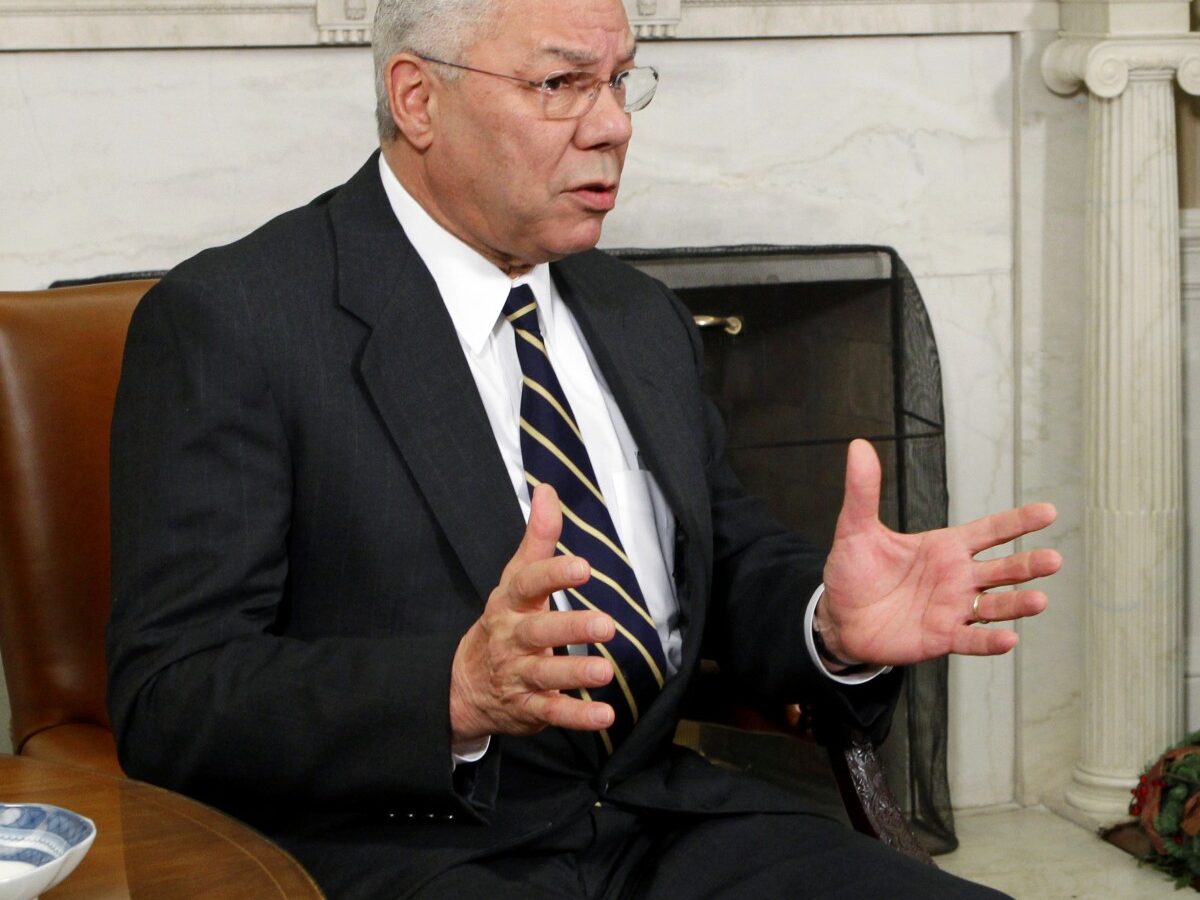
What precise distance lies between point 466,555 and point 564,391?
28 centimetres

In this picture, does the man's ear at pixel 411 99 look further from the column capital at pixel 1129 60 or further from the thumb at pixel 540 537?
the column capital at pixel 1129 60

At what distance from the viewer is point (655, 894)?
1483mm

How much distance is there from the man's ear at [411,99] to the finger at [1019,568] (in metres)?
0.73

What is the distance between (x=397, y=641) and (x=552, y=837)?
290mm

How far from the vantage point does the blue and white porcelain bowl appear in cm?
91

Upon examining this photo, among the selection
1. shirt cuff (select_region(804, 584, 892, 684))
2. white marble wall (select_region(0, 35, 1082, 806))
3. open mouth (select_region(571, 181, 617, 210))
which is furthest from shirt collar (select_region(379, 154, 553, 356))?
white marble wall (select_region(0, 35, 1082, 806))

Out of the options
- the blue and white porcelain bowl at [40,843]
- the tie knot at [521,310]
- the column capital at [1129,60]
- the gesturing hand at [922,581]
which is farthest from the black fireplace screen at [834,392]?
the blue and white porcelain bowl at [40,843]

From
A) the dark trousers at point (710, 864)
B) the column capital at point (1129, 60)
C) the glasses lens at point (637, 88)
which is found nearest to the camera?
the dark trousers at point (710, 864)

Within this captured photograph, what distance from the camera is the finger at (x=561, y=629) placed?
1120mm

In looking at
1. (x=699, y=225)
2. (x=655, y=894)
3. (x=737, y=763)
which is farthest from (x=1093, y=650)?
(x=655, y=894)

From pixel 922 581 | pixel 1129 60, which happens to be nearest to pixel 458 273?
pixel 922 581

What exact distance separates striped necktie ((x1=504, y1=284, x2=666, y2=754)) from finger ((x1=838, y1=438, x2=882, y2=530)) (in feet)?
0.88

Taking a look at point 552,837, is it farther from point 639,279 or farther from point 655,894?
point 639,279

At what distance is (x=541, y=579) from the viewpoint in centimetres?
114
